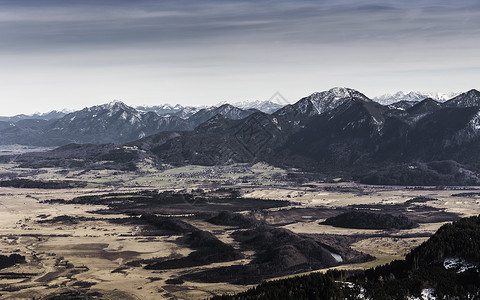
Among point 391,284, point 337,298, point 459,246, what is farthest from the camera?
point 459,246

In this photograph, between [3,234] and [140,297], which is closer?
[140,297]

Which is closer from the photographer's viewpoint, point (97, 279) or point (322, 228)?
point (97, 279)

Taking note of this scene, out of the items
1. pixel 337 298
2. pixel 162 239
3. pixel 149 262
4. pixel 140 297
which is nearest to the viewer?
pixel 337 298

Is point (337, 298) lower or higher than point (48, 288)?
higher

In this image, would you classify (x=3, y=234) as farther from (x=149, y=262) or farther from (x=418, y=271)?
(x=418, y=271)

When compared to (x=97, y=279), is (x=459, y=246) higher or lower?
higher

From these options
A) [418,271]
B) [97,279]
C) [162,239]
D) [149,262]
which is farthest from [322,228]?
[418,271]

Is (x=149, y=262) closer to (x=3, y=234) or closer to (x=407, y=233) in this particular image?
(x=3, y=234)

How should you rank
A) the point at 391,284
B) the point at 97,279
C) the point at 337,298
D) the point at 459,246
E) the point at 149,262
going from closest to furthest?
1. the point at 337,298
2. the point at 391,284
3. the point at 459,246
4. the point at 97,279
5. the point at 149,262

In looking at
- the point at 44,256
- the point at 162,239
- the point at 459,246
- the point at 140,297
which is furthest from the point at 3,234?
the point at 459,246
